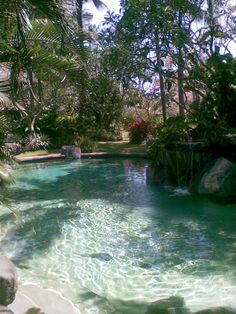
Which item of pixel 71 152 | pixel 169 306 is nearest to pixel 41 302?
pixel 169 306

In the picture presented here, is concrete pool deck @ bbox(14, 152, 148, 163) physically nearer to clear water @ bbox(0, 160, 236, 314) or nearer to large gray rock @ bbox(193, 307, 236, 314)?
clear water @ bbox(0, 160, 236, 314)

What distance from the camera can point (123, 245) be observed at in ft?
22.2

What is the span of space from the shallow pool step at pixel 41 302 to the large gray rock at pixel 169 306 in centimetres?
83

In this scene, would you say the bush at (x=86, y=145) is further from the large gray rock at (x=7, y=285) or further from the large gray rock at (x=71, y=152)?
the large gray rock at (x=7, y=285)

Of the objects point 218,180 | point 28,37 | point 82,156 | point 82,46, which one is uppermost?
point 28,37

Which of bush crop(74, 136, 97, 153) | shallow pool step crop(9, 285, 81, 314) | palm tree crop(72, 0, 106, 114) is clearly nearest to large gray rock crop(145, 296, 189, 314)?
shallow pool step crop(9, 285, 81, 314)

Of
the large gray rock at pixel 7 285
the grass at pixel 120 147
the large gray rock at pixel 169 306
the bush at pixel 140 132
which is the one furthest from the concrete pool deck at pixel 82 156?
the large gray rock at pixel 7 285

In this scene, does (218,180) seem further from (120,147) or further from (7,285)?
(120,147)

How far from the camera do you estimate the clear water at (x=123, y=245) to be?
5.07 meters

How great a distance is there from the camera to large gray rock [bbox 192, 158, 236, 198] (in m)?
9.92

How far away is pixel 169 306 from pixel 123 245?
7.18 ft

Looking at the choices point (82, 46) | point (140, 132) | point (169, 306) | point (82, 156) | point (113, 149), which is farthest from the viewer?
point (140, 132)

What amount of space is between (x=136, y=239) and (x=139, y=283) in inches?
69.3

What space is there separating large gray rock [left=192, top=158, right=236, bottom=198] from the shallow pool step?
5907mm
